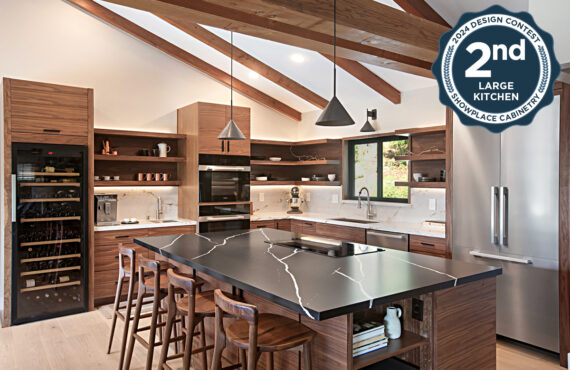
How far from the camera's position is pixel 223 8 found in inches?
113

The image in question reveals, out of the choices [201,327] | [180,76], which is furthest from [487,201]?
[180,76]

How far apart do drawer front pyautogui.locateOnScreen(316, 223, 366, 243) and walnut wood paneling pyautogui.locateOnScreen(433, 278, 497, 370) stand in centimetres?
258

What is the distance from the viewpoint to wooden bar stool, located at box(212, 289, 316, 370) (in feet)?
6.21

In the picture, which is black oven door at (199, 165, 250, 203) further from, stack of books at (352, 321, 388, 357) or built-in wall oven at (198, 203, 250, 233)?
stack of books at (352, 321, 388, 357)

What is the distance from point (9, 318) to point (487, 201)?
189 inches

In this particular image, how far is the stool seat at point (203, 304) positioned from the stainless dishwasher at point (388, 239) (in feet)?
8.33

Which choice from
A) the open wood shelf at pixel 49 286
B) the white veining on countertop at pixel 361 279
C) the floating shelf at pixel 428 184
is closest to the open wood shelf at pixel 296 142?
the floating shelf at pixel 428 184

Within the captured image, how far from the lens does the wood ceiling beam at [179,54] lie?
5.16 meters

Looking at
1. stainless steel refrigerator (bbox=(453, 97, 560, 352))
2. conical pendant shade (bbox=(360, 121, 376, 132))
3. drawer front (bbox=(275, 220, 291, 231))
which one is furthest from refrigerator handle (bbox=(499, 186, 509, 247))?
drawer front (bbox=(275, 220, 291, 231))

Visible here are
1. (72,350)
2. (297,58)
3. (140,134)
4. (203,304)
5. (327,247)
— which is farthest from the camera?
(140,134)

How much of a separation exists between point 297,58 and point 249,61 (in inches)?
29.4

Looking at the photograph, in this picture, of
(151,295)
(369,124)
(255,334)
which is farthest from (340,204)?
(255,334)

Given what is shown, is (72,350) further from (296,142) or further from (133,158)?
(296,142)

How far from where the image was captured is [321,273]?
2.43m
